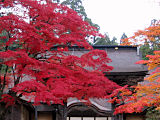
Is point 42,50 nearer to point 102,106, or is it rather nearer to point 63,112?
point 63,112

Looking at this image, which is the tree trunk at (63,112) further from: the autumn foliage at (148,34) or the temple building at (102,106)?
the autumn foliage at (148,34)

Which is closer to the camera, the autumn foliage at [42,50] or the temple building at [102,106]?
the autumn foliage at [42,50]

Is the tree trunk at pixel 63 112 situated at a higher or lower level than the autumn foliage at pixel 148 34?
lower

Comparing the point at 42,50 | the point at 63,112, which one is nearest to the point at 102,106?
the point at 63,112

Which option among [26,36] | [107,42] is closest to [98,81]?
[26,36]

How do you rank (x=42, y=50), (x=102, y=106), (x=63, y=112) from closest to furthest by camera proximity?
(x=42, y=50) → (x=63, y=112) → (x=102, y=106)

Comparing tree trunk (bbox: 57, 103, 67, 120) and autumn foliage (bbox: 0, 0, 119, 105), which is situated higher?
autumn foliage (bbox: 0, 0, 119, 105)

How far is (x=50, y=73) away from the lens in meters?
7.67

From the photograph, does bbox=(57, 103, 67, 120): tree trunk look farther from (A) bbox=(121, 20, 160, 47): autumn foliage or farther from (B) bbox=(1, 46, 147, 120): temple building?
(A) bbox=(121, 20, 160, 47): autumn foliage

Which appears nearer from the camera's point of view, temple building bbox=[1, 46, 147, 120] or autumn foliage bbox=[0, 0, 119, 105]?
autumn foliage bbox=[0, 0, 119, 105]

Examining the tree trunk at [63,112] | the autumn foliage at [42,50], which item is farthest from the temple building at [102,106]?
the autumn foliage at [42,50]

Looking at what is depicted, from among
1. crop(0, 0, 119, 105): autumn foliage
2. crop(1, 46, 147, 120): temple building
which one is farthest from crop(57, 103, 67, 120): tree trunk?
crop(0, 0, 119, 105): autumn foliage

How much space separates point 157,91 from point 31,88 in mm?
A: 4870

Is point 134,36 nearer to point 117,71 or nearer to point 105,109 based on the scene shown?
point 117,71
